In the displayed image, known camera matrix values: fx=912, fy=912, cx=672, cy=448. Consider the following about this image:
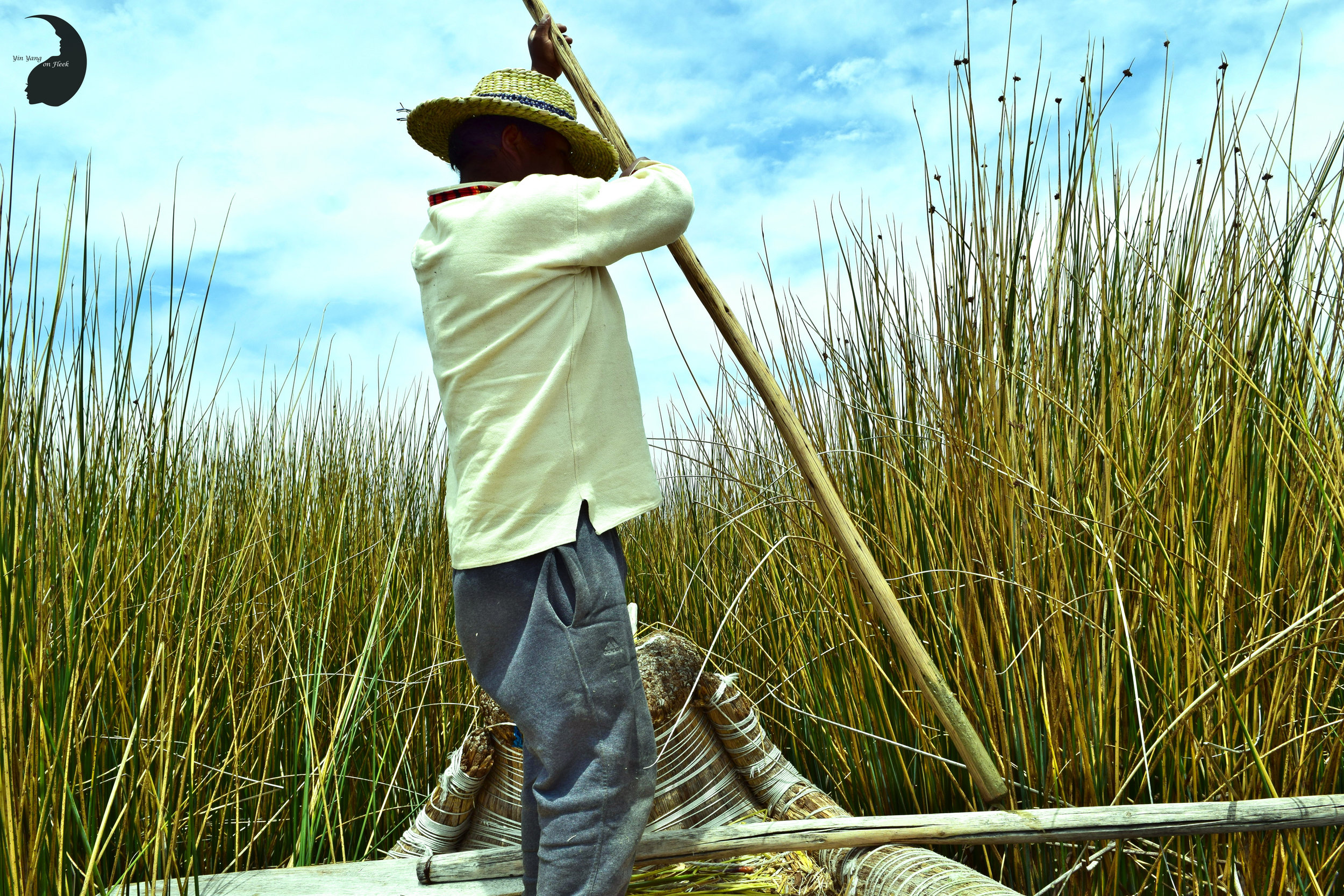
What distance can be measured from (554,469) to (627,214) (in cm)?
43

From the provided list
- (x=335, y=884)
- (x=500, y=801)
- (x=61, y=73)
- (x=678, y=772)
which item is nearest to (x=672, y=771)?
(x=678, y=772)

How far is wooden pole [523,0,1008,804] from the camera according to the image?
1.70 m

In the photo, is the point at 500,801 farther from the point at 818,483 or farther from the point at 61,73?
the point at 61,73

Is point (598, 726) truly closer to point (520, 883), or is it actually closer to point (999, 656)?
point (520, 883)

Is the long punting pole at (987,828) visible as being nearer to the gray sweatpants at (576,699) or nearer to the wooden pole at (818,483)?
the wooden pole at (818,483)

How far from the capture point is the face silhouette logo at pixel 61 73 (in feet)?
6.76

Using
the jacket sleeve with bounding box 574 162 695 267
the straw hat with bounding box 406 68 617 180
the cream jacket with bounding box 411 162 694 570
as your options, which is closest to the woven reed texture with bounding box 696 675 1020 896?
the cream jacket with bounding box 411 162 694 570

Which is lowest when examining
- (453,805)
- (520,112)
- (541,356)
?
(453,805)

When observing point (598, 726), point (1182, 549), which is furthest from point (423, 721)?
point (1182, 549)

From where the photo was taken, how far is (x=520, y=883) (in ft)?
6.34

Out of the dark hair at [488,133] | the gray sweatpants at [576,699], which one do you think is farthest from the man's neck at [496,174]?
the gray sweatpants at [576,699]

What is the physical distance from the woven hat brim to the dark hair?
0.6 inches

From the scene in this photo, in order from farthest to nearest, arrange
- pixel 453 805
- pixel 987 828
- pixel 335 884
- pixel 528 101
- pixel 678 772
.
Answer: pixel 678 772, pixel 453 805, pixel 335 884, pixel 987 828, pixel 528 101

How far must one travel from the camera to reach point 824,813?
6.79 ft
